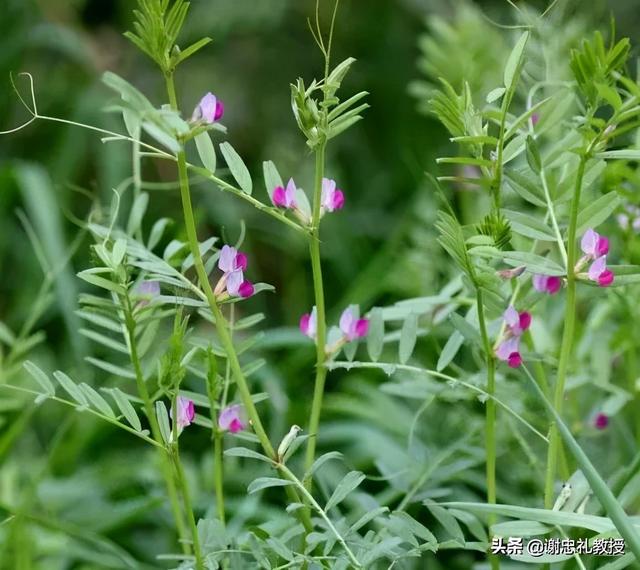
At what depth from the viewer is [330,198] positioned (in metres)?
0.59

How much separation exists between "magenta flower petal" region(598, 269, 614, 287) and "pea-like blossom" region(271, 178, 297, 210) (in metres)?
0.18

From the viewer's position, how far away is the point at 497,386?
0.76 meters

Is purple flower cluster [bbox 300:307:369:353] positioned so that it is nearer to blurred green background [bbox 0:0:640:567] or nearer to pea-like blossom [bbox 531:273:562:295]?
pea-like blossom [bbox 531:273:562:295]

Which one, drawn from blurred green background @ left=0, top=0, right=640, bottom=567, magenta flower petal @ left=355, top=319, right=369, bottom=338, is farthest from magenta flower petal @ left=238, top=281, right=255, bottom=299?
blurred green background @ left=0, top=0, right=640, bottom=567

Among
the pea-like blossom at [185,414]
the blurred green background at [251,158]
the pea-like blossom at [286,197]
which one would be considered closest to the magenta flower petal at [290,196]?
the pea-like blossom at [286,197]

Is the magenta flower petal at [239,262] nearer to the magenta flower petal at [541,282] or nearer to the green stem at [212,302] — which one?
the green stem at [212,302]

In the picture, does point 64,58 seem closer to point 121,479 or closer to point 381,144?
point 381,144

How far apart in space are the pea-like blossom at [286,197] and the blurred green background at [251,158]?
0.33 m

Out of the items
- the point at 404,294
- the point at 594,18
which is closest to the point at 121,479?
the point at 404,294

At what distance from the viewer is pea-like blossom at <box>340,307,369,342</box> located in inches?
24.8

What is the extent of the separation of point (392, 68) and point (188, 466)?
3.90 ft

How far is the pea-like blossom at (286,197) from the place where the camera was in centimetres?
57

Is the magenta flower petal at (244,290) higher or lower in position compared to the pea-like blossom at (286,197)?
lower

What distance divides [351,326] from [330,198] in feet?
0.29
